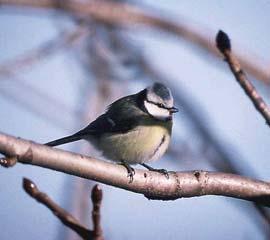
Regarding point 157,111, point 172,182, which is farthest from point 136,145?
point 172,182

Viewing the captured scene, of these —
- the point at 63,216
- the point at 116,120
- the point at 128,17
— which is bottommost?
the point at 63,216

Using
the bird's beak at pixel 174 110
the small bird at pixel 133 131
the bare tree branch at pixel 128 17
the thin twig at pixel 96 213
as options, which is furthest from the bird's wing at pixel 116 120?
the thin twig at pixel 96 213

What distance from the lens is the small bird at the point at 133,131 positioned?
2.25 meters

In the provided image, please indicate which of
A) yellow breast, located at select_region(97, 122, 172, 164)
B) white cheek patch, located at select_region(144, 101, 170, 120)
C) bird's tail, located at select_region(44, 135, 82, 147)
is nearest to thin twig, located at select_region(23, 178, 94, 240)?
bird's tail, located at select_region(44, 135, 82, 147)

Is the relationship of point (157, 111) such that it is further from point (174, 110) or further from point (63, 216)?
point (63, 216)

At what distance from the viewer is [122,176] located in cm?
128

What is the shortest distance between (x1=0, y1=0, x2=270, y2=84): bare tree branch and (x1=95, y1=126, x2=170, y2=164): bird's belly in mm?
418

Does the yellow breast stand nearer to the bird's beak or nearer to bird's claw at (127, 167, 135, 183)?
the bird's beak

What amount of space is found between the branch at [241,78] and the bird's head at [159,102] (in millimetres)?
957

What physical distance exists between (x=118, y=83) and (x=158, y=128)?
13.9 inches

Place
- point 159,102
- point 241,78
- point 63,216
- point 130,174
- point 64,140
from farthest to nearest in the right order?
1. point 159,102
2. point 64,140
3. point 241,78
4. point 130,174
5. point 63,216

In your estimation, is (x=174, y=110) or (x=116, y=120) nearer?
(x=116, y=120)

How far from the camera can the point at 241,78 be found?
57.8 inches

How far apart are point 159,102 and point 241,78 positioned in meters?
1.04
